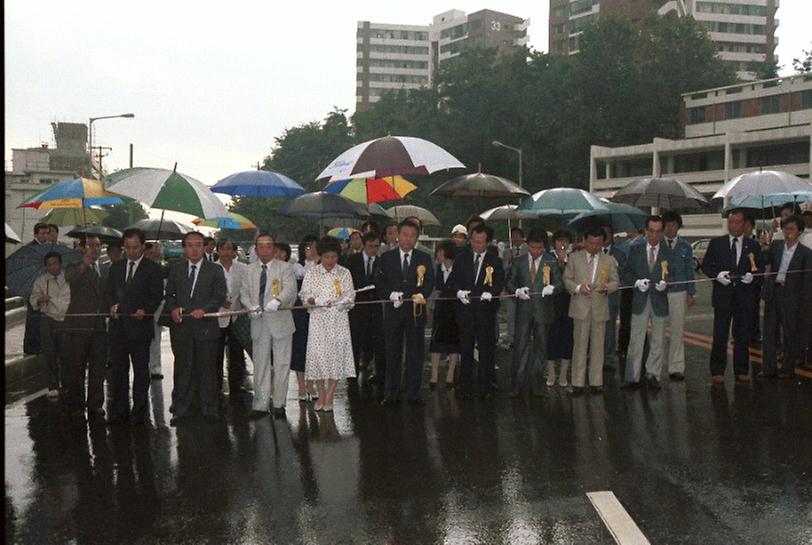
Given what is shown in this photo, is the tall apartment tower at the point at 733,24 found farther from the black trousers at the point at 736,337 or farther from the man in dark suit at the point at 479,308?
the man in dark suit at the point at 479,308

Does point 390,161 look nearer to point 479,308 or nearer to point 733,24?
point 479,308

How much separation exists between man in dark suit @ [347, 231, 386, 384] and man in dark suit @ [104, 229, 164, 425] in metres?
2.65

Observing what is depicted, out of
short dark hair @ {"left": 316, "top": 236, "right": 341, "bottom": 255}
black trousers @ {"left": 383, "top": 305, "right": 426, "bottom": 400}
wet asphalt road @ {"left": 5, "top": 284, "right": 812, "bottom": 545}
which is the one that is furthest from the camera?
black trousers @ {"left": 383, "top": 305, "right": 426, "bottom": 400}

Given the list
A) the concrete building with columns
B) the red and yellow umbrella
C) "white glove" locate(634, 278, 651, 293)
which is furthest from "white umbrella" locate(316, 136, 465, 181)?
the concrete building with columns

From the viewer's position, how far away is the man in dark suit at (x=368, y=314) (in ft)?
31.9

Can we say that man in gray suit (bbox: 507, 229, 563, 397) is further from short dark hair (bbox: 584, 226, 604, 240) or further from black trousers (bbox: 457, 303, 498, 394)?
short dark hair (bbox: 584, 226, 604, 240)

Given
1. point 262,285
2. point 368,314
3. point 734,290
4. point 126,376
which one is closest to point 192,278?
point 262,285

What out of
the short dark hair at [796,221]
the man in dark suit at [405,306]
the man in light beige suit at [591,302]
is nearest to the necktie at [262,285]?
the man in dark suit at [405,306]

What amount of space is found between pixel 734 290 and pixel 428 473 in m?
5.50

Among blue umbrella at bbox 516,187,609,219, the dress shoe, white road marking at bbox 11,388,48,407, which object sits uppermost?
blue umbrella at bbox 516,187,609,219

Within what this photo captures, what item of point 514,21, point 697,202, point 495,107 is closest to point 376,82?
point 514,21

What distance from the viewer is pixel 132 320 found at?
7.96m

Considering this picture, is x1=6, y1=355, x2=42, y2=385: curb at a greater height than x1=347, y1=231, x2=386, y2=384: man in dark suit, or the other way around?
x1=347, y1=231, x2=386, y2=384: man in dark suit

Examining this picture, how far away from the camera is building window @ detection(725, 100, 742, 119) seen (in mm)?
62938
